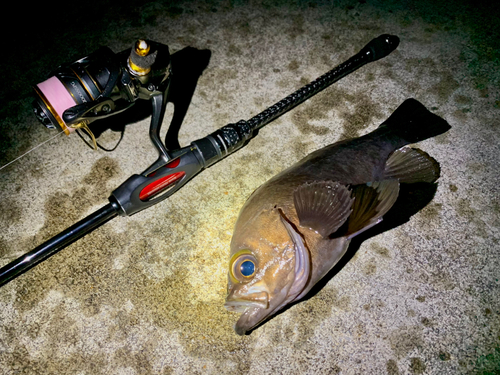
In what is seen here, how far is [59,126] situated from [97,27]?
152 centimetres

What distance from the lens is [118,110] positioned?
2135 mm

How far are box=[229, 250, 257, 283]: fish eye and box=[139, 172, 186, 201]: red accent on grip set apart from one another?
0.63 meters

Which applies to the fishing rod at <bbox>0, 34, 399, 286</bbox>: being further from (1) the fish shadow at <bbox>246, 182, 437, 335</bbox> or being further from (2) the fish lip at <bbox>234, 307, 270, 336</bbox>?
(1) the fish shadow at <bbox>246, 182, 437, 335</bbox>

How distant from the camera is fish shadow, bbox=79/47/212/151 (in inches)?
103

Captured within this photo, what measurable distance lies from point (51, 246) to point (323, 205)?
1.46m

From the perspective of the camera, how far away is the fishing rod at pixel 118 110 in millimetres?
1912

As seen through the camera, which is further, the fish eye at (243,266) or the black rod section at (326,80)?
the black rod section at (326,80)

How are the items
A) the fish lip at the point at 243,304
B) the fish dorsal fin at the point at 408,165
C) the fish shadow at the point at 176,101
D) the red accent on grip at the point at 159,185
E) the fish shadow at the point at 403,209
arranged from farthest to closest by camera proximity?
the fish shadow at the point at 176,101
the fish shadow at the point at 403,209
the fish dorsal fin at the point at 408,165
the red accent on grip at the point at 159,185
the fish lip at the point at 243,304

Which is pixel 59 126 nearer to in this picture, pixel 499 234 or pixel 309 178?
pixel 309 178

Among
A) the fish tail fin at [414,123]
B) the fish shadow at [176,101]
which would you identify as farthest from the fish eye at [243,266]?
the fish tail fin at [414,123]

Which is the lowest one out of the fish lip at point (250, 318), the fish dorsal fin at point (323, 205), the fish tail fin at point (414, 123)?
the fish tail fin at point (414, 123)

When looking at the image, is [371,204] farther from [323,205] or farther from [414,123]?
[414,123]

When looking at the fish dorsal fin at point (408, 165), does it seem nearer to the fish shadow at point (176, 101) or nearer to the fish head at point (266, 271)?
the fish head at point (266, 271)

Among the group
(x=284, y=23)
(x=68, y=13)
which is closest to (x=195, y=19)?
(x=284, y=23)
